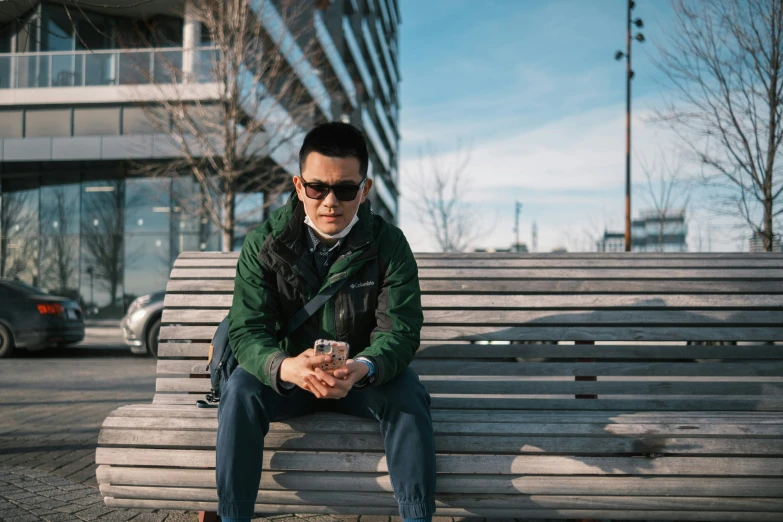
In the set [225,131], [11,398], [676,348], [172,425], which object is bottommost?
[11,398]

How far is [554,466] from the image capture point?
8.54 ft

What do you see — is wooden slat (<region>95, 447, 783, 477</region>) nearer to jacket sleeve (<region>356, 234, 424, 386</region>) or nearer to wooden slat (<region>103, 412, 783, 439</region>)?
wooden slat (<region>103, 412, 783, 439</region>)

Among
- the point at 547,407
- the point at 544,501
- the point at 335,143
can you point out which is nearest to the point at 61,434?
the point at 335,143

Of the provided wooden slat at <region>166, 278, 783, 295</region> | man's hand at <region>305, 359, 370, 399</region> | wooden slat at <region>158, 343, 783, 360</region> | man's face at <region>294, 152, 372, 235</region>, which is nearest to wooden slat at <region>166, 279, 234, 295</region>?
wooden slat at <region>166, 278, 783, 295</region>

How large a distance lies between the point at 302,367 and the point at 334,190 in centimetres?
81

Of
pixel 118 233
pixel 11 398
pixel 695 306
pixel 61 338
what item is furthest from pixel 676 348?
pixel 118 233

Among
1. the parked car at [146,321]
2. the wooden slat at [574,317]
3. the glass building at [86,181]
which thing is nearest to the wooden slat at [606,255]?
the wooden slat at [574,317]

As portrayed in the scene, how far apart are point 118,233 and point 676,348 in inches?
866

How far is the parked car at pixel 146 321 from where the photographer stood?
11.0 meters

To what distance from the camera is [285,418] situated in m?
2.72

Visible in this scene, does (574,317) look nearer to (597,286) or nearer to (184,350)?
(597,286)

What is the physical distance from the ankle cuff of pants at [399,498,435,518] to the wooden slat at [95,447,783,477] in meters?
0.17

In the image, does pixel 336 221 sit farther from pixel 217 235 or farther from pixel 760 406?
pixel 217 235

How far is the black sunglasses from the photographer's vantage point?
2.87 meters
